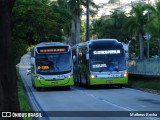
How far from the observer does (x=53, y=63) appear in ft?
108

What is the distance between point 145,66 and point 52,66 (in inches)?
289

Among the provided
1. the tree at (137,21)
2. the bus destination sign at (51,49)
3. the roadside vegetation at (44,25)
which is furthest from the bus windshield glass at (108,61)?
the tree at (137,21)

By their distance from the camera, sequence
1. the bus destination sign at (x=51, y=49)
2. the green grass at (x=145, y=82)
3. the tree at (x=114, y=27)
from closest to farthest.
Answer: the green grass at (x=145, y=82) < the bus destination sign at (x=51, y=49) < the tree at (x=114, y=27)

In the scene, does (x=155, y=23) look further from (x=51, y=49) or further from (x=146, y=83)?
(x=51, y=49)

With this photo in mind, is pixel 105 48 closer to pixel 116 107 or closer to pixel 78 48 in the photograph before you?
pixel 78 48

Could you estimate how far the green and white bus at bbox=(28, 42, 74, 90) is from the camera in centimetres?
3275

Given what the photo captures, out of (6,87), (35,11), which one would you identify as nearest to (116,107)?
(6,87)

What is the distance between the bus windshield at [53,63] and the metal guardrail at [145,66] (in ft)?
18.7

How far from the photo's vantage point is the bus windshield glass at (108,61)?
3331 centimetres

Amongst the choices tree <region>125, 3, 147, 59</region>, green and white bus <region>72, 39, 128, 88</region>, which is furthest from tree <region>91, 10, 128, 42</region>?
green and white bus <region>72, 39, 128, 88</region>

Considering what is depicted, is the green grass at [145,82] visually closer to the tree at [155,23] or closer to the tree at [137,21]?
the tree at [155,23]

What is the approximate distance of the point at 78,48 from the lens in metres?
39.0

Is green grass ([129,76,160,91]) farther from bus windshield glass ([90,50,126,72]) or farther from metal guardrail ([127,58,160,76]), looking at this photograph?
bus windshield glass ([90,50,126,72])

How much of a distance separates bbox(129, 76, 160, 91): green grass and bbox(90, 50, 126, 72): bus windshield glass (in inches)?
73.1
